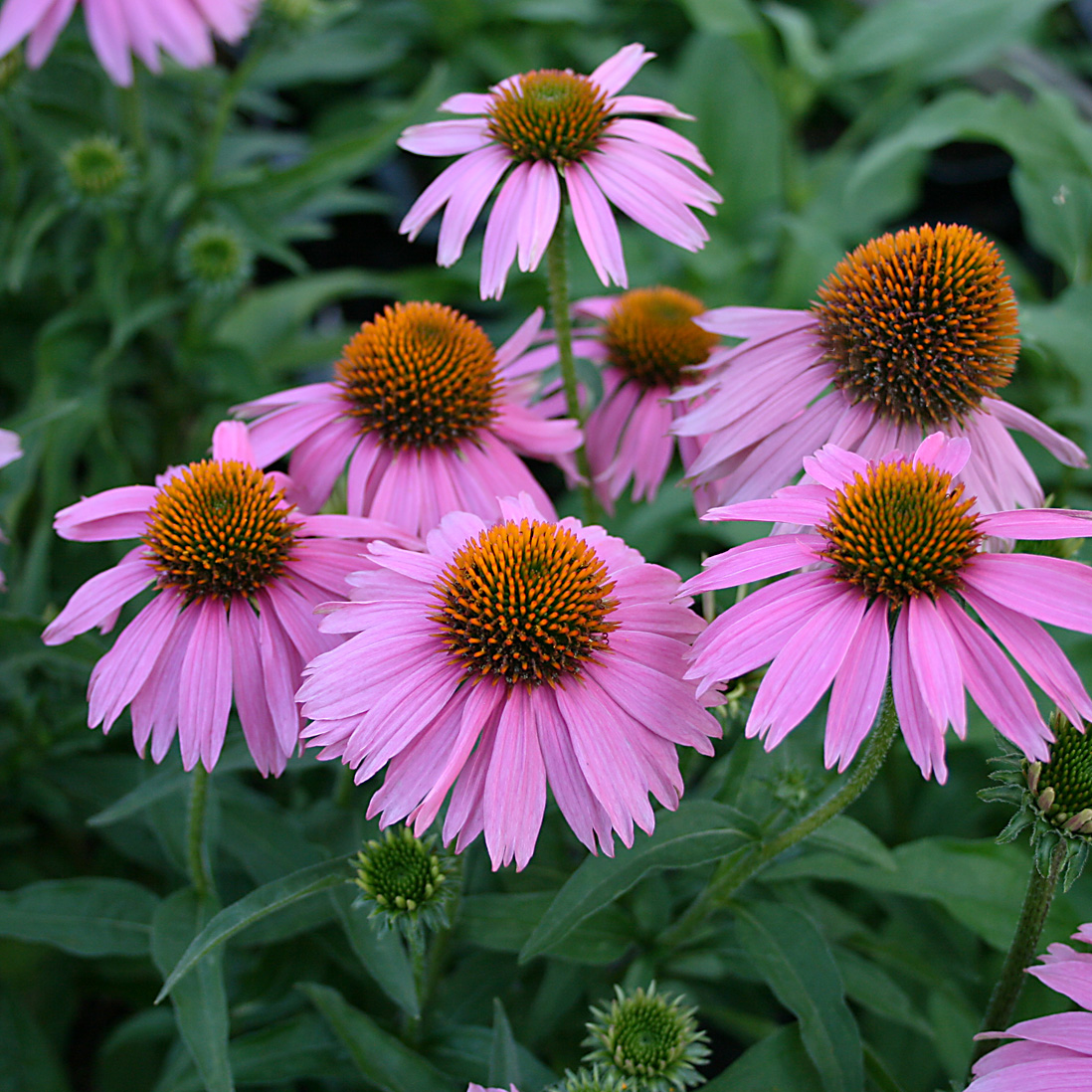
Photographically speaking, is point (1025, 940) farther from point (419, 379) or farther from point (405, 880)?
point (419, 379)

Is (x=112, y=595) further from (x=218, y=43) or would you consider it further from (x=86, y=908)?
(x=218, y=43)

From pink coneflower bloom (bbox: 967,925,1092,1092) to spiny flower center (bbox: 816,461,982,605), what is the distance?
0.31 m

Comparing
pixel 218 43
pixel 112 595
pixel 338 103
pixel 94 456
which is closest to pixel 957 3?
pixel 338 103

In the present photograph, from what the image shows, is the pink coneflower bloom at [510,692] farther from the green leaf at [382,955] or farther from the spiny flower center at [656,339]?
the spiny flower center at [656,339]

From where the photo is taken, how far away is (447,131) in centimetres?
105

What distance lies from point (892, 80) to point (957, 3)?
0.29m

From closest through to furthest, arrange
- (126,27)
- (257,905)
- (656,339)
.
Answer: (257,905), (656,339), (126,27)

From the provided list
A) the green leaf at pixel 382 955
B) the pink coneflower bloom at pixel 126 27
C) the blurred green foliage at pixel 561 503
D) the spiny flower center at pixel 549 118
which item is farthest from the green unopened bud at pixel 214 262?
the green leaf at pixel 382 955

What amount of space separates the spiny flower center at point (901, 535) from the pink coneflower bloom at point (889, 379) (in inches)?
6.5

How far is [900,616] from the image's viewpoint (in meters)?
0.74

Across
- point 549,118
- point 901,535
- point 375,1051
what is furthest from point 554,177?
point 375,1051

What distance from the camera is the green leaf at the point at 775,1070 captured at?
3.03 feet

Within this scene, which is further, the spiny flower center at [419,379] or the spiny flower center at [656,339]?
the spiny flower center at [656,339]

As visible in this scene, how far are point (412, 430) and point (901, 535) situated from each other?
1.63ft
